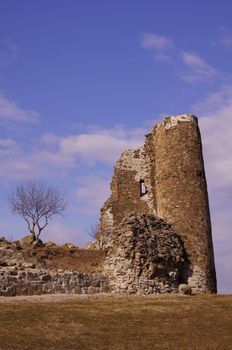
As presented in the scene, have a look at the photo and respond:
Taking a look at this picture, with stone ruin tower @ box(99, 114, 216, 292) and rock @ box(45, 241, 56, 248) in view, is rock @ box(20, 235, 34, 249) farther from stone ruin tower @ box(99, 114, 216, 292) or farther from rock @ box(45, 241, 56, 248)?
stone ruin tower @ box(99, 114, 216, 292)

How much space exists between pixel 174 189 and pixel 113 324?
13789 mm

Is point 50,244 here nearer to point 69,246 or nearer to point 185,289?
point 69,246

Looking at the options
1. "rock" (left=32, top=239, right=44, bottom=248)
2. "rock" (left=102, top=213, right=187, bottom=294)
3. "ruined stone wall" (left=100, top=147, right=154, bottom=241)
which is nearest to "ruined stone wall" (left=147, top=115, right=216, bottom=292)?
"rock" (left=102, top=213, right=187, bottom=294)

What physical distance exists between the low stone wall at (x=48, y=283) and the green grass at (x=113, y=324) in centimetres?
177

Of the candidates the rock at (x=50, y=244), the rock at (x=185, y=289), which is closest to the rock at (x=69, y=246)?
the rock at (x=50, y=244)

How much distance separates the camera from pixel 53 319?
1698 centimetres

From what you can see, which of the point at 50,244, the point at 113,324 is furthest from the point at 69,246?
the point at 113,324

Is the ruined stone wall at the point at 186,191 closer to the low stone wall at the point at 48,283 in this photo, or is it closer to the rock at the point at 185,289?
the rock at the point at 185,289

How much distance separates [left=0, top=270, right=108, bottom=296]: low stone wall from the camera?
73.9ft

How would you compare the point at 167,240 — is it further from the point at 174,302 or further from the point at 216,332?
the point at 216,332

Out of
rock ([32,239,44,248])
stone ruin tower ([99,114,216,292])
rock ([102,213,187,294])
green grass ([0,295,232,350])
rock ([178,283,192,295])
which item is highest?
stone ruin tower ([99,114,216,292])

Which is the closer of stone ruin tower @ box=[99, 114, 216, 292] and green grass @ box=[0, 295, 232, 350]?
green grass @ box=[0, 295, 232, 350]

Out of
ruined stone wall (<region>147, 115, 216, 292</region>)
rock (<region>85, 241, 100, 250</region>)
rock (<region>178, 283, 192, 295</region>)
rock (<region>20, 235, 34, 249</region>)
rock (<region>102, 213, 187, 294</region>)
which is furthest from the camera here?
rock (<region>85, 241, 100, 250</region>)

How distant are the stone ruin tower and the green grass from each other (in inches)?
275
